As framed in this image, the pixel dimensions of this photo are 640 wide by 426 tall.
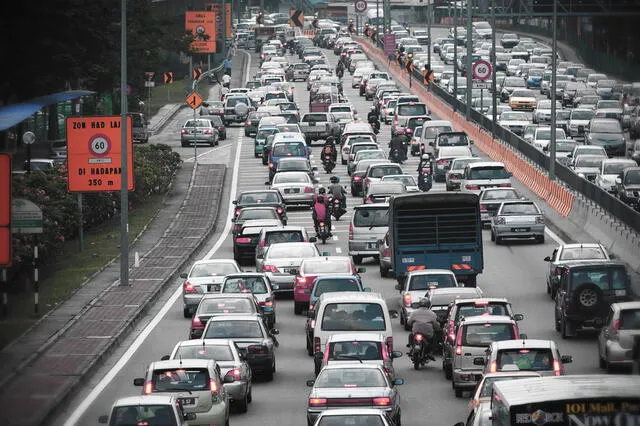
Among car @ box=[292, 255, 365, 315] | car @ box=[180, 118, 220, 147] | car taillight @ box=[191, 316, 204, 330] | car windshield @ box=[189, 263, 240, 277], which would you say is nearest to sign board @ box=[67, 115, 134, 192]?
car windshield @ box=[189, 263, 240, 277]

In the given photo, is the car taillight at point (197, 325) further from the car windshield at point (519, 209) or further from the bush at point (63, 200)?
the car windshield at point (519, 209)

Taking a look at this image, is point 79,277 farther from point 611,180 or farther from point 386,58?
point 386,58

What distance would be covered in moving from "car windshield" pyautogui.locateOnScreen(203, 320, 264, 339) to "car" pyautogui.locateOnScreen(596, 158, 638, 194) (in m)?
31.8

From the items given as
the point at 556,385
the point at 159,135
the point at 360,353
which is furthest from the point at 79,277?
the point at 159,135

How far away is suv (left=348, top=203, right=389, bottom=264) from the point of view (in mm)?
46469

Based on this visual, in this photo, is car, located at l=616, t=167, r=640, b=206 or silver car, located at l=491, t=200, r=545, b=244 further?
car, located at l=616, t=167, r=640, b=206

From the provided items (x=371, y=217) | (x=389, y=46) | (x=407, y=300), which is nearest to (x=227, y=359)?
(x=407, y=300)

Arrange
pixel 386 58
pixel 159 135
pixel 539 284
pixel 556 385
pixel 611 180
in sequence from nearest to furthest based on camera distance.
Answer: pixel 556 385 < pixel 539 284 < pixel 611 180 < pixel 159 135 < pixel 386 58

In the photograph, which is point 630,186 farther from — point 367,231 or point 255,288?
point 255,288

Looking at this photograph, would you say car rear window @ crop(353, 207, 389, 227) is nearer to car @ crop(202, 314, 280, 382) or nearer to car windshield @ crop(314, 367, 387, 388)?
car @ crop(202, 314, 280, 382)

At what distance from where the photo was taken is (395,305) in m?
39.4

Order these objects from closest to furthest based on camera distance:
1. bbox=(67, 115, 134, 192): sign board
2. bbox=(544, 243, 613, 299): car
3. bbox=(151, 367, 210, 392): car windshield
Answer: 1. bbox=(151, 367, 210, 392): car windshield
2. bbox=(544, 243, 613, 299): car
3. bbox=(67, 115, 134, 192): sign board

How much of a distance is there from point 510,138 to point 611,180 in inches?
578

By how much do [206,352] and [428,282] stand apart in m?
10.3
